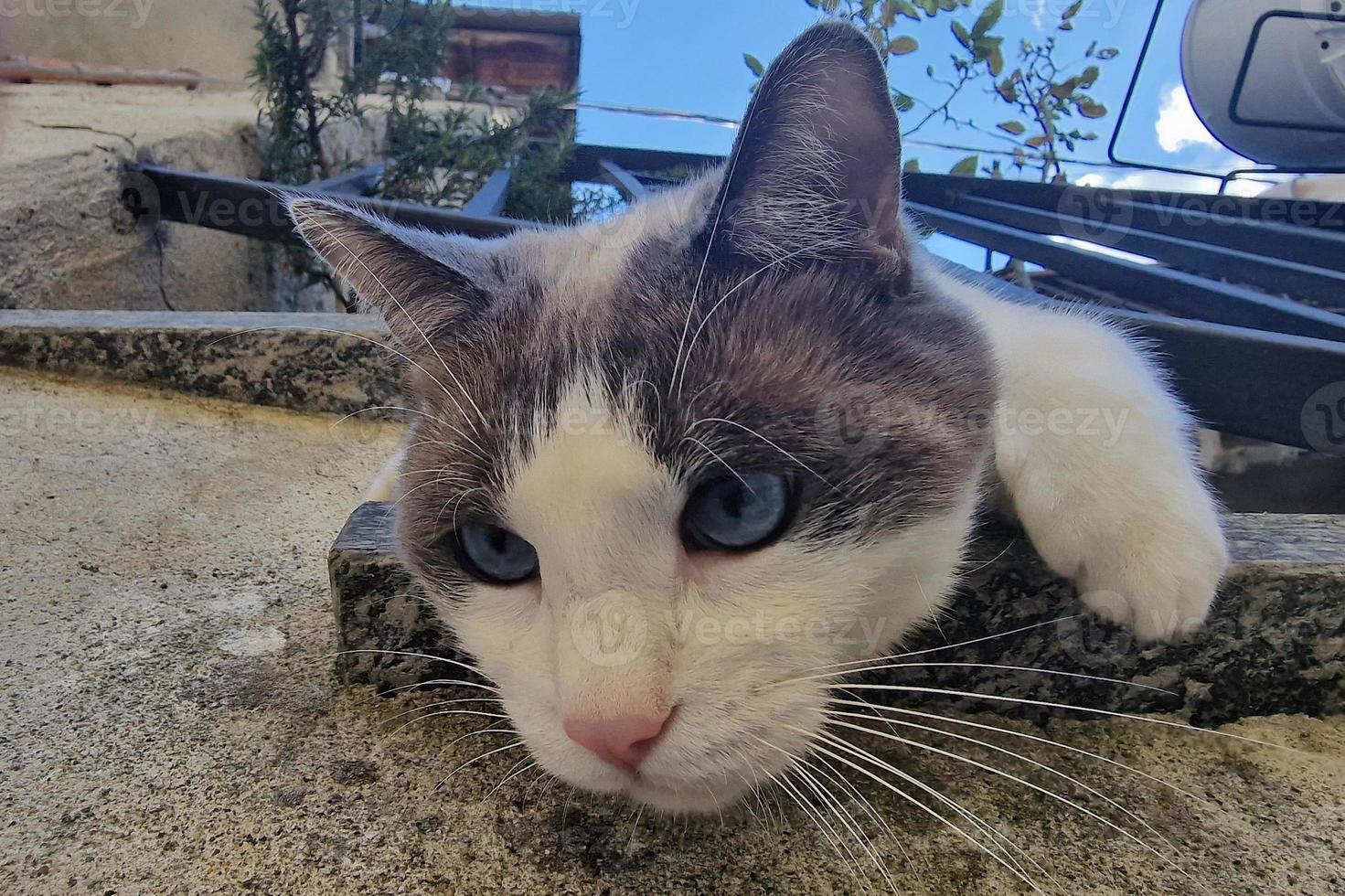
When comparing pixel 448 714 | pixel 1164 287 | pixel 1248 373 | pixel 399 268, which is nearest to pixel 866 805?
pixel 448 714

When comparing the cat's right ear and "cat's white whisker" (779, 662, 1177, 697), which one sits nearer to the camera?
"cat's white whisker" (779, 662, 1177, 697)

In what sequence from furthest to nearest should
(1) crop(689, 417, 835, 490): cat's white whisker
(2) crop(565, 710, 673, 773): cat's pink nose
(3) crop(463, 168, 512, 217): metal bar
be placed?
(3) crop(463, 168, 512, 217): metal bar → (1) crop(689, 417, 835, 490): cat's white whisker → (2) crop(565, 710, 673, 773): cat's pink nose

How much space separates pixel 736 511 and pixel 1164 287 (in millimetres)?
1750

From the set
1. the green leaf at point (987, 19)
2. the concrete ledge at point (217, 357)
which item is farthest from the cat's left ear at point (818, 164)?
the green leaf at point (987, 19)

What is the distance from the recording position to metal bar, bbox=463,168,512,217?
9.85 ft

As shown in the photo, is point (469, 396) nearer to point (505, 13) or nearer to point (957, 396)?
point (957, 396)

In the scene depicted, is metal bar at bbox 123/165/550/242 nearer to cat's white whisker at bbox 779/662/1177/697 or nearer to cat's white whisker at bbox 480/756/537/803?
cat's white whisker at bbox 480/756/537/803

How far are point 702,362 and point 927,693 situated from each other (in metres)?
0.55

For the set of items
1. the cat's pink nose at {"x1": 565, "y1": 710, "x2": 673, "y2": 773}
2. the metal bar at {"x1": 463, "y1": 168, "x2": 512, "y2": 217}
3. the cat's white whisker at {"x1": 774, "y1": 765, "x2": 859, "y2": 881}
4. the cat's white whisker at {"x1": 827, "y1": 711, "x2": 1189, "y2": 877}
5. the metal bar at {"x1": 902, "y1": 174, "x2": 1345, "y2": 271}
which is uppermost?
the metal bar at {"x1": 902, "y1": 174, "x2": 1345, "y2": 271}

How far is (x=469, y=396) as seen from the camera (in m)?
1.03

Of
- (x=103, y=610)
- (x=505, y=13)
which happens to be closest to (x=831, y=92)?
(x=103, y=610)

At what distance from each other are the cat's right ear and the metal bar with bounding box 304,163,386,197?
240cm

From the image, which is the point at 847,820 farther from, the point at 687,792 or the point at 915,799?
the point at 687,792

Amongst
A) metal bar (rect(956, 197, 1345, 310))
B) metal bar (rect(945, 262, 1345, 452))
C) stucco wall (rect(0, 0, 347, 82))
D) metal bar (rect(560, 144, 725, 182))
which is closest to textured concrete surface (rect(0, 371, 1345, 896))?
metal bar (rect(945, 262, 1345, 452))
